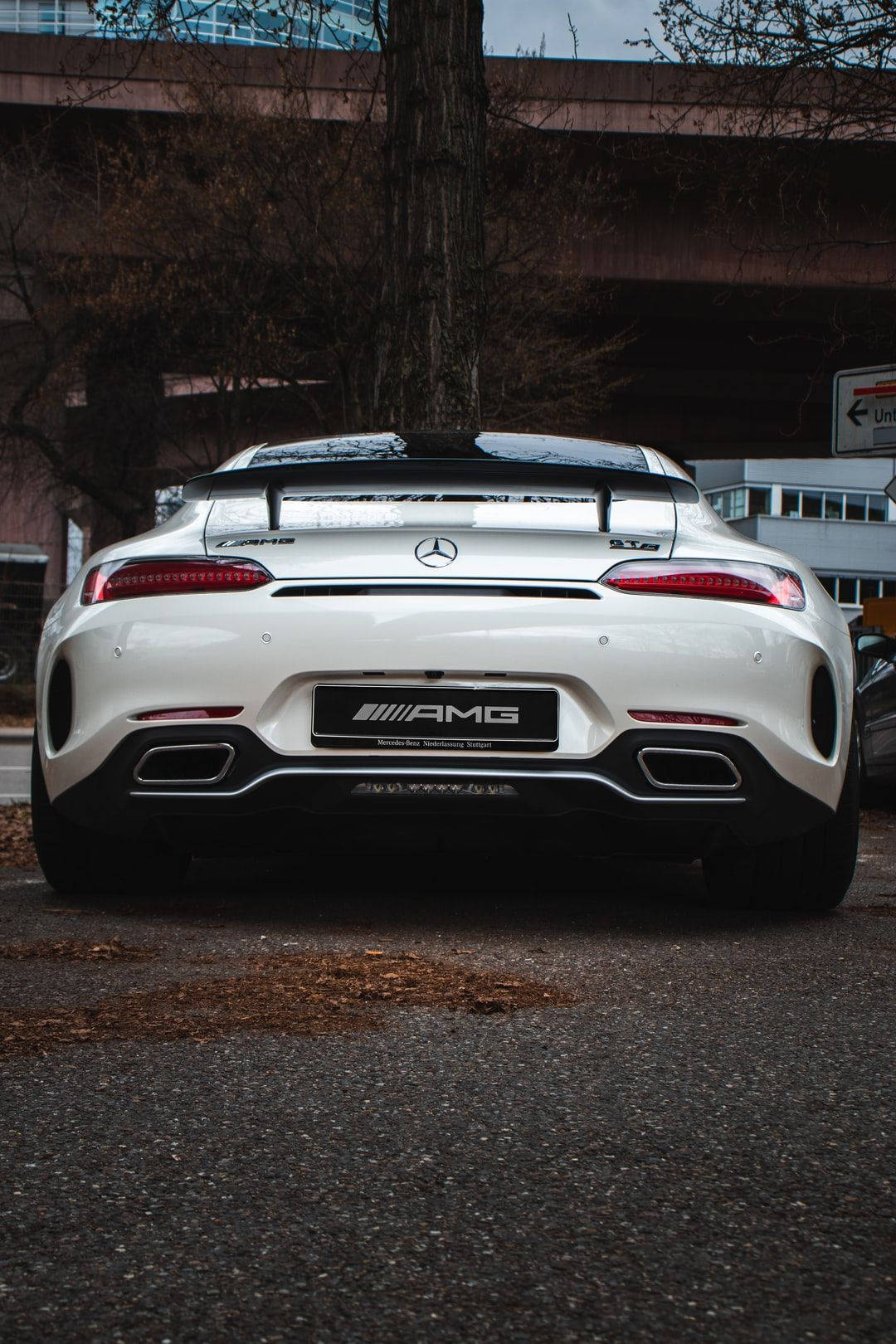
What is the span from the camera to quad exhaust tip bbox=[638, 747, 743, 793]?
4.10 meters

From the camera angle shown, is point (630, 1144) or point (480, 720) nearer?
point (630, 1144)

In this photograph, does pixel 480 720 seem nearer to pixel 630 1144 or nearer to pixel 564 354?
pixel 630 1144

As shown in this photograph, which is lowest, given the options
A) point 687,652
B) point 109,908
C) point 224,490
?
point 109,908

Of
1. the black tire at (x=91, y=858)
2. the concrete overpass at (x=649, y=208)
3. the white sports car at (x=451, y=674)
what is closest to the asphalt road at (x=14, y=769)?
the black tire at (x=91, y=858)

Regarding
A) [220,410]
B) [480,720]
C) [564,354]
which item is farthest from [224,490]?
[220,410]

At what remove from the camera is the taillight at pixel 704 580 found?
4.13 metres

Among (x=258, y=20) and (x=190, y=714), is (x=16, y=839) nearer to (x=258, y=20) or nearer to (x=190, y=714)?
(x=190, y=714)

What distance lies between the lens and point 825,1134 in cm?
254

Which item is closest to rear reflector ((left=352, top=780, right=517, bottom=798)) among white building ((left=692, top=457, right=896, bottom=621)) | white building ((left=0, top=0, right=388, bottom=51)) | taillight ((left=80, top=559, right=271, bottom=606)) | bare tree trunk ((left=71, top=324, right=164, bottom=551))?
taillight ((left=80, top=559, right=271, bottom=606))

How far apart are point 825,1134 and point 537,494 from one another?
Result: 7.01 ft

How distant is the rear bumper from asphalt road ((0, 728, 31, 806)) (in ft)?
16.7

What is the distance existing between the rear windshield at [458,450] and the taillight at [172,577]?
0.40m

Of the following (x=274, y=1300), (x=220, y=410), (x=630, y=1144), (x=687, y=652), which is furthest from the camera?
(x=220, y=410)

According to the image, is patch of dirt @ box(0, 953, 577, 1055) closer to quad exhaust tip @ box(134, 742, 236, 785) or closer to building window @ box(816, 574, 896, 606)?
quad exhaust tip @ box(134, 742, 236, 785)
